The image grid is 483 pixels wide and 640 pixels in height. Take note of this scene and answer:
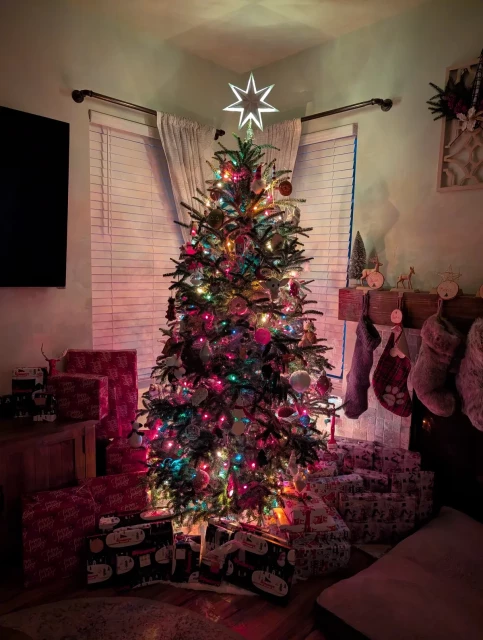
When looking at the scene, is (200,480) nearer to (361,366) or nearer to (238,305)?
(238,305)

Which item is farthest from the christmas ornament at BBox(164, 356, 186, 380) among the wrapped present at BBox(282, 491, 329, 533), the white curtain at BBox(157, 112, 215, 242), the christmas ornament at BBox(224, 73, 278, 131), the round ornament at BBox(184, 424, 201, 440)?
the christmas ornament at BBox(224, 73, 278, 131)

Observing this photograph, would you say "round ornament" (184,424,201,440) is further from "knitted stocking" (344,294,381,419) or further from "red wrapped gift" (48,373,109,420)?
"knitted stocking" (344,294,381,419)

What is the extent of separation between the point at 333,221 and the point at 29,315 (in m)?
2.06

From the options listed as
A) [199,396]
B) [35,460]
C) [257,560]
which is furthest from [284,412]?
[35,460]

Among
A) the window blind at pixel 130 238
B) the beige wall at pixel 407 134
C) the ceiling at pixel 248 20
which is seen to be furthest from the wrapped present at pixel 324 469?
the ceiling at pixel 248 20

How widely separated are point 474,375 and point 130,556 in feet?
6.07

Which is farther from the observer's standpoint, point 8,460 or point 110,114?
point 110,114

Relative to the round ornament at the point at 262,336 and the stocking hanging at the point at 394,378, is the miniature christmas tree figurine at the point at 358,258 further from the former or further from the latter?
the round ornament at the point at 262,336

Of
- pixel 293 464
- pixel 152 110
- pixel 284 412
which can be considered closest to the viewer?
pixel 284 412

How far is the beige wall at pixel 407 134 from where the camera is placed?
2.40 metres

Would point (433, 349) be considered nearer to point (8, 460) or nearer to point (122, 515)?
point (122, 515)

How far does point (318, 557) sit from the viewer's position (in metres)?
2.09

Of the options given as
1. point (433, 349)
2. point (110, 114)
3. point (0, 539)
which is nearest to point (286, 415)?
point (433, 349)

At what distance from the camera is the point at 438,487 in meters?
2.59
